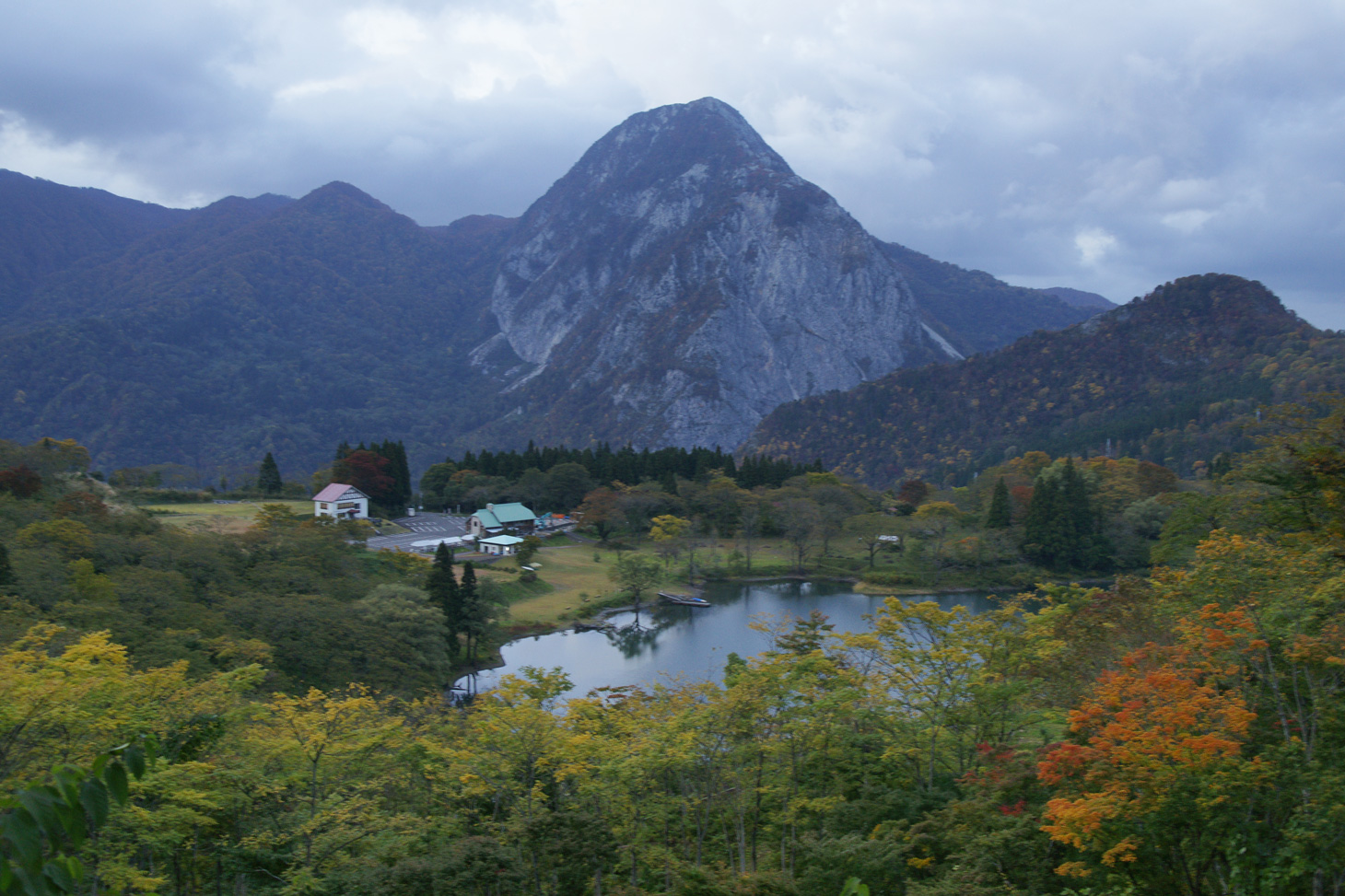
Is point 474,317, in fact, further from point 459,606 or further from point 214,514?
point 459,606

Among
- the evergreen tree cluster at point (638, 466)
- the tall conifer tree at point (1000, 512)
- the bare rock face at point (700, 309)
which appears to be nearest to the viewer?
the tall conifer tree at point (1000, 512)

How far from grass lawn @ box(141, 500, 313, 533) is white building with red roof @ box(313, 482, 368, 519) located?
1.33 metres

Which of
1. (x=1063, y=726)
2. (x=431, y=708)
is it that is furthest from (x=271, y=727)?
(x=1063, y=726)

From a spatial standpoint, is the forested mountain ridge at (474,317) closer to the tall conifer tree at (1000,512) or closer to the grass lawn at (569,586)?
the grass lawn at (569,586)

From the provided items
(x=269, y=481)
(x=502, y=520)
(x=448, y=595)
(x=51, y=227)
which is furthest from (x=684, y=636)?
(x=51, y=227)

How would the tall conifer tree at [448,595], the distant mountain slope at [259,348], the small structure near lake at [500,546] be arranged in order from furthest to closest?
the distant mountain slope at [259,348] < the small structure near lake at [500,546] < the tall conifer tree at [448,595]

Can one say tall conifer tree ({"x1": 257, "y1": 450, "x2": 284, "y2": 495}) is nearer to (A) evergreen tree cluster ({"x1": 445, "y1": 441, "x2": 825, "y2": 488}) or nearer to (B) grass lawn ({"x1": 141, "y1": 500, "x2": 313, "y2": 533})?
(B) grass lawn ({"x1": 141, "y1": 500, "x2": 313, "y2": 533})

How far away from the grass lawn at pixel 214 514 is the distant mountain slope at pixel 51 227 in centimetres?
14391

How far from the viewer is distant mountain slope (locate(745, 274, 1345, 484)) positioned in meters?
75.3

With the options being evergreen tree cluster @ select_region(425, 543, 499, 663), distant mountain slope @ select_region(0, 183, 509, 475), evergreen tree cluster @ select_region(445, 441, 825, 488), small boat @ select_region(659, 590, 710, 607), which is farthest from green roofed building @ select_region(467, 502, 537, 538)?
distant mountain slope @ select_region(0, 183, 509, 475)

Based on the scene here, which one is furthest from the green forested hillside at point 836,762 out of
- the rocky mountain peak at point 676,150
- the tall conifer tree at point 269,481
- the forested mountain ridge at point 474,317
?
→ the rocky mountain peak at point 676,150

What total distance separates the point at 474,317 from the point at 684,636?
16170 cm

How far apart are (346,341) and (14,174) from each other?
9836 cm

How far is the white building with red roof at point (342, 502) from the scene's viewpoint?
42.0m
